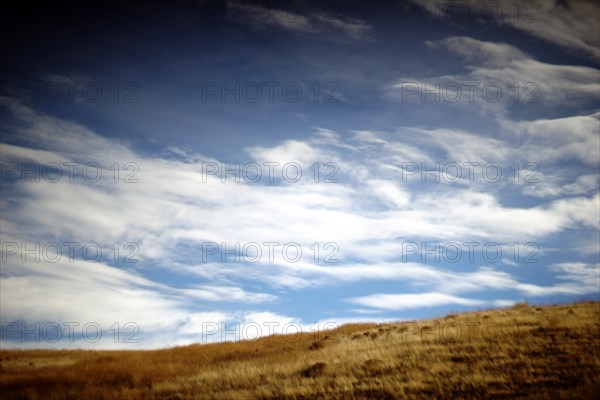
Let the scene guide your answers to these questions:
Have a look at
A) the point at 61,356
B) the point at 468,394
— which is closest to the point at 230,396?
the point at 468,394

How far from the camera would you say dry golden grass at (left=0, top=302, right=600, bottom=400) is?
12.2 meters

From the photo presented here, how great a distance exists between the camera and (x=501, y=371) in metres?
13.0

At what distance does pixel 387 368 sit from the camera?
15.0 metres

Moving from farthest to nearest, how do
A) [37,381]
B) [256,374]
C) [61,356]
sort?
[61,356] < [37,381] < [256,374]

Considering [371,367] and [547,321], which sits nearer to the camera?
[371,367]

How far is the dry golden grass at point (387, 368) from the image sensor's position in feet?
40.0

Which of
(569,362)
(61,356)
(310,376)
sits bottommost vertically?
(61,356)

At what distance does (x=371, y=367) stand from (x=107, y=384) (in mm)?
11634

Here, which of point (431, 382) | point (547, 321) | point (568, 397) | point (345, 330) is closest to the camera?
point (568, 397)

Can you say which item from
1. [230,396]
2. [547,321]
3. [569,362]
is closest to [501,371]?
[569,362]

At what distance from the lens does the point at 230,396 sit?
1349cm

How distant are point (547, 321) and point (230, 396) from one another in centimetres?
1556

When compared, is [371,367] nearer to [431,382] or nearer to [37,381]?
[431,382]

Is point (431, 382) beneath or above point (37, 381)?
above
